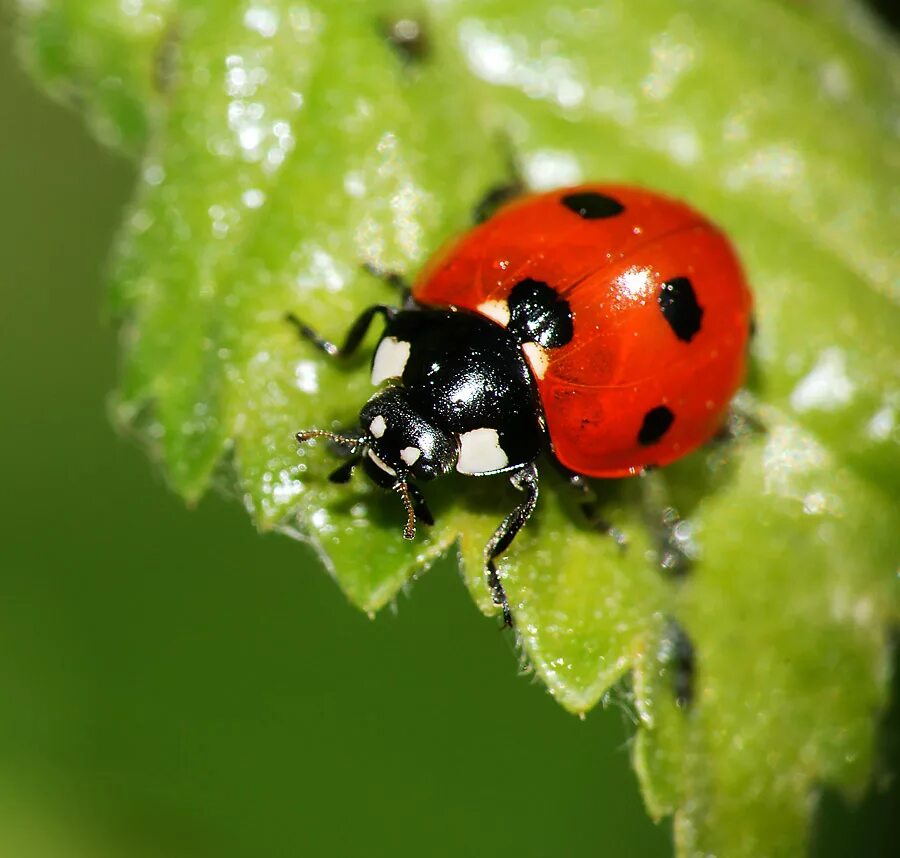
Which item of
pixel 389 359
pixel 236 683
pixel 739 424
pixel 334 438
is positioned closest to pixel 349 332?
pixel 389 359

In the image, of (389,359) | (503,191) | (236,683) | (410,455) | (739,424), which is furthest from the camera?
(236,683)

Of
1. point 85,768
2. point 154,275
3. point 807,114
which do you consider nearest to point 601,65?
point 807,114

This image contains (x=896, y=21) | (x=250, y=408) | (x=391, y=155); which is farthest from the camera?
(x=896, y=21)

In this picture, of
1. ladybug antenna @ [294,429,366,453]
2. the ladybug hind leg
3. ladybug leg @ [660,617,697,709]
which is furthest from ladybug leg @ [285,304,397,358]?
ladybug leg @ [660,617,697,709]

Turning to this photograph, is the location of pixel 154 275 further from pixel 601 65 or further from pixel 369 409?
pixel 601 65

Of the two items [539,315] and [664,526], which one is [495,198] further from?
[664,526]
